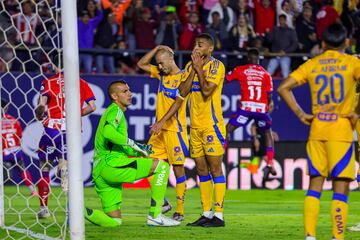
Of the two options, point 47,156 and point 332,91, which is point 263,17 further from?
point 332,91

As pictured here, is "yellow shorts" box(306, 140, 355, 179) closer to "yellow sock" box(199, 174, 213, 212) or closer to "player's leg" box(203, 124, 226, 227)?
"player's leg" box(203, 124, 226, 227)

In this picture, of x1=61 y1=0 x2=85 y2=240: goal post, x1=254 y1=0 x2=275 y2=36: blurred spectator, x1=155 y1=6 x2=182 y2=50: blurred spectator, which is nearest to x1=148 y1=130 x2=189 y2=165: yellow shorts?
x1=61 y1=0 x2=85 y2=240: goal post

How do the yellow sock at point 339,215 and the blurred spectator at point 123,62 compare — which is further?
the blurred spectator at point 123,62

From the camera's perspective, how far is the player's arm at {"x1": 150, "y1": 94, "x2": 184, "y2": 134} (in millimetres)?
11555

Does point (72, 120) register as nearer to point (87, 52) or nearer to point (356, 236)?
point (356, 236)

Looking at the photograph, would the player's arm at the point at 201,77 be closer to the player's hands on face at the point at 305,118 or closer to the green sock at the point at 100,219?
the green sock at the point at 100,219

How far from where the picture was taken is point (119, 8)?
21516 mm

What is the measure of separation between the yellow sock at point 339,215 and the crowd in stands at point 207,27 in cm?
1197

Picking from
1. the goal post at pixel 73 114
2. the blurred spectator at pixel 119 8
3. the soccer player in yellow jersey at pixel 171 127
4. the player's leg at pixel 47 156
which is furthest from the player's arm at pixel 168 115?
the blurred spectator at pixel 119 8

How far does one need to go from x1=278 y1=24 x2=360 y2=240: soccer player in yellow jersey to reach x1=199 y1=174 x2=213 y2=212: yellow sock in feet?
9.44

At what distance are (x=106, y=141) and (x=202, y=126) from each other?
3.91 feet

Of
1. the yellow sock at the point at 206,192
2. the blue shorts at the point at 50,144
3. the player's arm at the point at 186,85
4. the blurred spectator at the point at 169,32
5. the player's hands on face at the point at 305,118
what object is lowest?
the yellow sock at the point at 206,192

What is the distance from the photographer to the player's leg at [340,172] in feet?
28.9

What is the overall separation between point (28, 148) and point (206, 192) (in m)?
8.23
